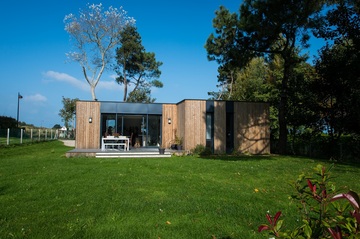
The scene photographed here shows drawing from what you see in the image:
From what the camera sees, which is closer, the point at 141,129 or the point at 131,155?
the point at 131,155

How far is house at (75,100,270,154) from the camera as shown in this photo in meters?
15.9

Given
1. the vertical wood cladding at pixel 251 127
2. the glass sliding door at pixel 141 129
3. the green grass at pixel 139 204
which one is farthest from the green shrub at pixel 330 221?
the glass sliding door at pixel 141 129

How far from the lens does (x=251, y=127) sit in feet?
54.8

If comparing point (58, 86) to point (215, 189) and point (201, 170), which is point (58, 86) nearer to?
point (201, 170)

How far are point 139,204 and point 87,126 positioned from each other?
12758mm

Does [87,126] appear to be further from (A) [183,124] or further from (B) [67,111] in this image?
(B) [67,111]

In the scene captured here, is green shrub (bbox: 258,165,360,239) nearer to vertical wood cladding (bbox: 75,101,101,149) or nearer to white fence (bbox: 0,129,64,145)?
vertical wood cladding (bbox: 75,101,101,149)

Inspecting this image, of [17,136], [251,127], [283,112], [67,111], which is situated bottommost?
[17,136]

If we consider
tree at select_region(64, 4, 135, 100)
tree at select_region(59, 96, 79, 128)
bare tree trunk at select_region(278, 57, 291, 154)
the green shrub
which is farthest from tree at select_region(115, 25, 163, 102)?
the green shrub

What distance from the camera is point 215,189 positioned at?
6.12 metres

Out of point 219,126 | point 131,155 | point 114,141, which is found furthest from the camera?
point 114,141

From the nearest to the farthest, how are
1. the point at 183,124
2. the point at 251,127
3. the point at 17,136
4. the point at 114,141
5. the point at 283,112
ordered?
the point at 183,124
the point at 283,112
the point at 114,141
the point at 251,127
the point at 17,136

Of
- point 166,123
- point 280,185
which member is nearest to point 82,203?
point 280,185

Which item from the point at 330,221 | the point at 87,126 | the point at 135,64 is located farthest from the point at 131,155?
the point at 135,64
